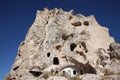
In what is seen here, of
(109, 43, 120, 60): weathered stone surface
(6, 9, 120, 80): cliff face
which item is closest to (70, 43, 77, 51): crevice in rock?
(6, 9, 120, 80): cliff face

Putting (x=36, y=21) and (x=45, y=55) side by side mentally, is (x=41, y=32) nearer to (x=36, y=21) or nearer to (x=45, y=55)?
(x=36, y=21)

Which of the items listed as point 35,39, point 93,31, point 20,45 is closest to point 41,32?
point 35,39

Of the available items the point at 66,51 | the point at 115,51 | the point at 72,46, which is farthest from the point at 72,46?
the point at 115,51

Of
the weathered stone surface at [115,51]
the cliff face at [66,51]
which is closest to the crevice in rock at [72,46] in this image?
the cliff face at [66,51]

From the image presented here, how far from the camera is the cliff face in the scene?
45.9 metres

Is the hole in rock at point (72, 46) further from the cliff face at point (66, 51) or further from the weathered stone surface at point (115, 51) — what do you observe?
the weathered stone surface at point (115, 51)

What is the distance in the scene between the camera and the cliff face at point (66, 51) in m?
45.9

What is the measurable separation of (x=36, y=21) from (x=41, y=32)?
5.18 metres

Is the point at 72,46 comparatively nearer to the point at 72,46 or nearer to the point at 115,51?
the point at 72,46

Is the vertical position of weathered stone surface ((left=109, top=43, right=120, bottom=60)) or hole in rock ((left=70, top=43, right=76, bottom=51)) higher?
hole in rock ((left=70, top=43, right=76, bottom=51))

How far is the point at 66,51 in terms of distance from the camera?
Result: 48.8 meters

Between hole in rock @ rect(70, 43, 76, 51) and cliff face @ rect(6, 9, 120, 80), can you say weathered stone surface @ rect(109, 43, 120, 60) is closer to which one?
cliff face @ rect(6, 9, 120, 80)

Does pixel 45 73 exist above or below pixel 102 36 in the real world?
below

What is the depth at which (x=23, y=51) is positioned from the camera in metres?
56.7
